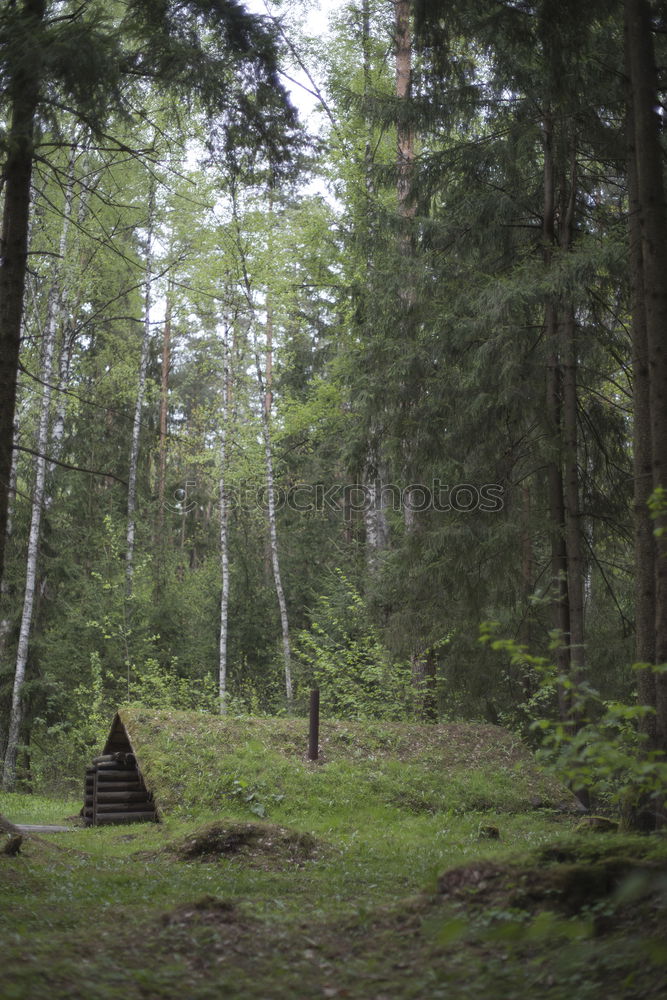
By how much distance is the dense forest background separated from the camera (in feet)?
26.9

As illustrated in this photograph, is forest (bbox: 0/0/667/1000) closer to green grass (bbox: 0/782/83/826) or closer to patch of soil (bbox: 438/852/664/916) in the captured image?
patch of soil (bbox: 438/852/664/916)

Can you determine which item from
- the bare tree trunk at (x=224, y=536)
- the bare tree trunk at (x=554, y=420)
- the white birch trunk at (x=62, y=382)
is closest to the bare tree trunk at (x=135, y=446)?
the white birch trunk at (x=62, y=382)

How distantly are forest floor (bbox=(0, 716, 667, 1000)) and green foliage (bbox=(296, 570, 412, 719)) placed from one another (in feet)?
25.8

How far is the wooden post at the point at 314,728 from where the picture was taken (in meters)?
12.5

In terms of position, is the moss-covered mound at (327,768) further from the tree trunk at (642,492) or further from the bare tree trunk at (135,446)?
the bare tree trunk at (135,446)

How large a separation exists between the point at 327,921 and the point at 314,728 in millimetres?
6878

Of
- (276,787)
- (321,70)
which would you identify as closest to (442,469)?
(276,787)

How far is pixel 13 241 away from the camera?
8234 mm

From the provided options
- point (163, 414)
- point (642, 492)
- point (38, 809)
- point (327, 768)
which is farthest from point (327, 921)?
point (163, 414)

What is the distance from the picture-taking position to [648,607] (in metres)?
7.84

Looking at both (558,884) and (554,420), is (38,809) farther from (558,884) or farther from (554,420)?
(558,884)

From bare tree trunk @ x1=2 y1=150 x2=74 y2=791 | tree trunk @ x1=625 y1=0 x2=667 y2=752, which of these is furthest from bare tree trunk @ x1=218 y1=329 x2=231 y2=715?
tree trunk @ x1=625 y1=0 x2=667 y2=752

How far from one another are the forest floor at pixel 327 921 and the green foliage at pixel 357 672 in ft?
25.8

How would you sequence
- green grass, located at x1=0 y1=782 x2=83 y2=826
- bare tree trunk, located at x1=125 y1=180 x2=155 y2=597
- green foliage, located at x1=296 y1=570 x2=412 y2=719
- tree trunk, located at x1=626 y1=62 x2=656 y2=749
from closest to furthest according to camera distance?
tree trunk, located at x1=626 y1=62 x2=656 y2=749
green grass, located at x1=0 y1=782 x2=83 y2=826
green foliage, located at x1=296 y1=570 x2=412 y2=719
bare tree trunk, located at x1=125 y1=180 x2=155 y2=597
